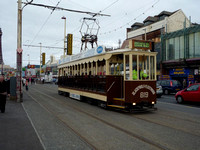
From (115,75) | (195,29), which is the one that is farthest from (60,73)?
(195,29)

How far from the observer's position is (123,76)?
10.7 meters

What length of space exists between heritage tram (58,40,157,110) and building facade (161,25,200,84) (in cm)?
1952

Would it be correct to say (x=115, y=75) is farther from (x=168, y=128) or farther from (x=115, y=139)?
(x=115, y=139)

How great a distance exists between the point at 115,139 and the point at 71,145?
1234mm

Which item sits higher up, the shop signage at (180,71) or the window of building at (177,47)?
the window of building at (177,47)

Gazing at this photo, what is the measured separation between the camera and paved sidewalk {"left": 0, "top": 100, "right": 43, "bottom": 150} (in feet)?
16.6

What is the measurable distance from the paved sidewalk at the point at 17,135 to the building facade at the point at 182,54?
24974 millimetres

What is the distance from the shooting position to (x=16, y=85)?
46.7 ft

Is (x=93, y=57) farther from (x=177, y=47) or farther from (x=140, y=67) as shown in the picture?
(x=177, y=47)

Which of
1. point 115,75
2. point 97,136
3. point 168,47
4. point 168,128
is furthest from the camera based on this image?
point 168,47

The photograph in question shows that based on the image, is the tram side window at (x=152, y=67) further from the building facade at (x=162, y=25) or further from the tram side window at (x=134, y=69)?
the building facade at (x=162, y=25)

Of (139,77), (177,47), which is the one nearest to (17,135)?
(139,77)

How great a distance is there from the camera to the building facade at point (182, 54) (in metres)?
27.8

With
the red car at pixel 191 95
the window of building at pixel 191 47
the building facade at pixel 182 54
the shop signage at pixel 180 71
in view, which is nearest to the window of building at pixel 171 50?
the building facade at pixel 182 54
